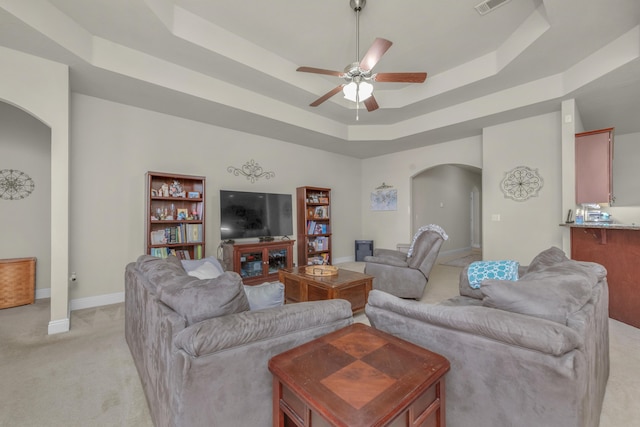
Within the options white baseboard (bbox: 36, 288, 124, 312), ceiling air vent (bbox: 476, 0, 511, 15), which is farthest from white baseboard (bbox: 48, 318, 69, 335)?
ceiling air vent (bbox: 476, 0, 511, 15)

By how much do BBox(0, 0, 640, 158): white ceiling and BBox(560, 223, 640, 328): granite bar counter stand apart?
1751 millimetres

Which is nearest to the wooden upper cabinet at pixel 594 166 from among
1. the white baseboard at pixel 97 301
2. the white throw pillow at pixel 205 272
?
the white throw pillow at pixel 205 272

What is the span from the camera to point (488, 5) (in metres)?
2.71

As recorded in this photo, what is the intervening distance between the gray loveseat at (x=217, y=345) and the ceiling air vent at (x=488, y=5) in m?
3.14

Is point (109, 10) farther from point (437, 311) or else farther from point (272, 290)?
point (437, 311)

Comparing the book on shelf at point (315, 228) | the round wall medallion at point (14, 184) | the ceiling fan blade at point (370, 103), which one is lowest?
the book on shelf at point (315, 228)

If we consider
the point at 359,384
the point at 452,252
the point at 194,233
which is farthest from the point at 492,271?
the point at 452,252

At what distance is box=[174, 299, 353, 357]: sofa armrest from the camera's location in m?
1.12

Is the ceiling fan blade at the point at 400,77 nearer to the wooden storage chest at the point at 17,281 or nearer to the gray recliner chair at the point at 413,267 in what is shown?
the gray recliner chair at the point at 413,267

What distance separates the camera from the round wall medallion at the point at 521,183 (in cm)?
436

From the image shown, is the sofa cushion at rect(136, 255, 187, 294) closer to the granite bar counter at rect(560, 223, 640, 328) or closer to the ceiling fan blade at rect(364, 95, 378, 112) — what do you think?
the ceiling fan blade at rect(364, 95, 378, 112)

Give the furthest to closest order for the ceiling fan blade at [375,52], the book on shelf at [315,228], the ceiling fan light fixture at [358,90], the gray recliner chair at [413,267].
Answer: the book on shelf at [315,228], the gray recliner chair at [413,267], the ceiling fan light fixture at [358,90], the ceiling fan blade at [375,52]

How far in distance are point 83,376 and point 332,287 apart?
6.68 feet

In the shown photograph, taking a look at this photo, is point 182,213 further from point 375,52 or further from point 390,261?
point 375,52
